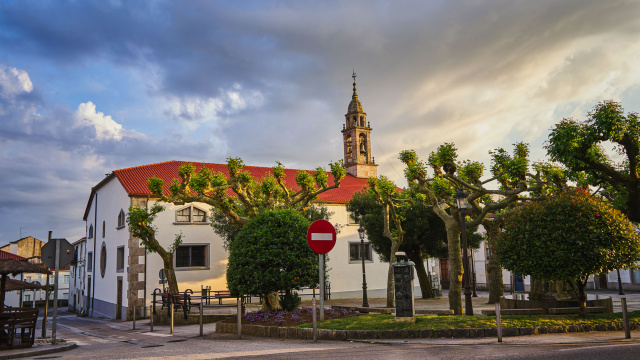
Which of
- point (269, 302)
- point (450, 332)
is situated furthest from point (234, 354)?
point (269, 302)

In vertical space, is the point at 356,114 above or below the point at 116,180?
above

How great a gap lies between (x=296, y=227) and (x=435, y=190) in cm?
737

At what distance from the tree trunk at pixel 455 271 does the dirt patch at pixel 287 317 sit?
440 centimetres

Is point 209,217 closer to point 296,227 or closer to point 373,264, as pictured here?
point 373,264

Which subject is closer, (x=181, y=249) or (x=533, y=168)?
(x=533, y=168)

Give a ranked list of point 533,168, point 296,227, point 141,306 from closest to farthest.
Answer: point 296,227 < point 533,168 < point 141,306

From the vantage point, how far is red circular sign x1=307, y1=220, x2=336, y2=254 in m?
10.9

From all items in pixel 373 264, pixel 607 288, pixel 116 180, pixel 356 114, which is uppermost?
pixel 356 114

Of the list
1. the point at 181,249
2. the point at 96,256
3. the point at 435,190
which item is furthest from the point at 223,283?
the point at 435,190

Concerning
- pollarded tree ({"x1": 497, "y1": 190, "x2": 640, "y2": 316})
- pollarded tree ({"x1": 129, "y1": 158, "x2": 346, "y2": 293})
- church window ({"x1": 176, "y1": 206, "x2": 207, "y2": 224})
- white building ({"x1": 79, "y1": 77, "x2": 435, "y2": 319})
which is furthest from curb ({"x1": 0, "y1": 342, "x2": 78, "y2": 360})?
church window ({"x1": 176, "y1": 206, "x2": 207, "y2": 224})

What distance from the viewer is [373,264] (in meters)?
35.9

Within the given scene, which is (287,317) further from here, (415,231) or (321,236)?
(415,231)

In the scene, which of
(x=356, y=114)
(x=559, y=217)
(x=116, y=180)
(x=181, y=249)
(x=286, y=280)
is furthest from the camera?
(x=356, y=114)

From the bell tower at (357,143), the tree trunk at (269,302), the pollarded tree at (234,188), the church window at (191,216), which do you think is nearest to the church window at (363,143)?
the bell tower at (357,143)
